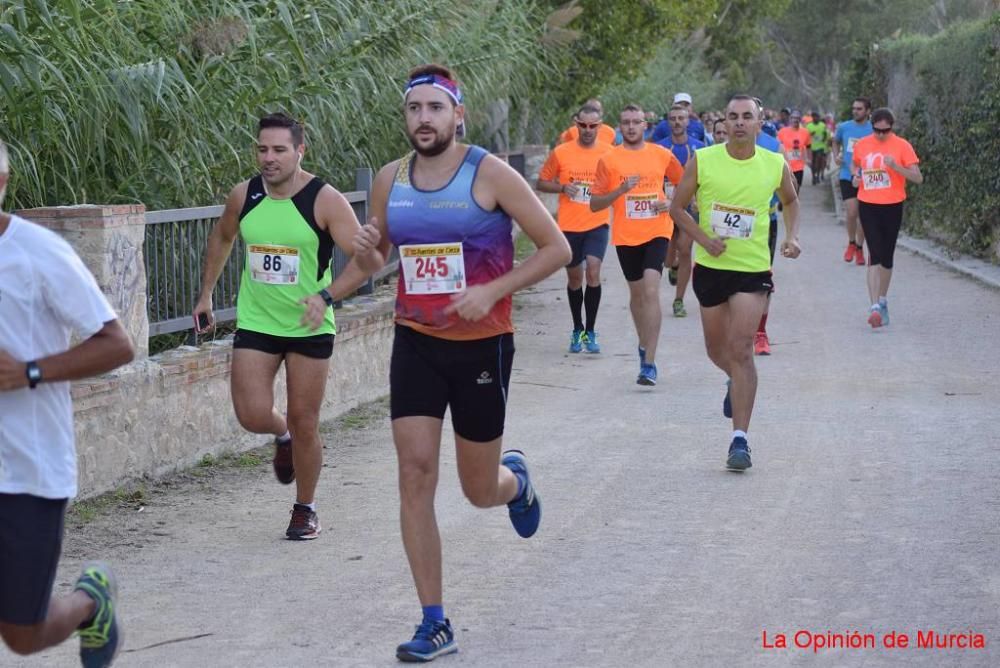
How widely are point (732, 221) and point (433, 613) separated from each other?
4.13 meters

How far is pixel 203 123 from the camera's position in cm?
983

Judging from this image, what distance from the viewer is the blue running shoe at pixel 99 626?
4.70m

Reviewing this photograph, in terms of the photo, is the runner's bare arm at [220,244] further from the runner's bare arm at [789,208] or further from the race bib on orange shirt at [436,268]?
the runner's bare arm at [789,208]

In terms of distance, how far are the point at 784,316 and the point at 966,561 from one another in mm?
9422

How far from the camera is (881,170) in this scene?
50.4ft

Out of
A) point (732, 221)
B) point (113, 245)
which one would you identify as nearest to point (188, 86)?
point (113, 245)

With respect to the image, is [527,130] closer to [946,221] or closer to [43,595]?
[946,221]

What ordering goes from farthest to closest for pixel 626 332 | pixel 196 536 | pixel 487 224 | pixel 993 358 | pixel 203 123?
pixel 626 332 < pixel 993 358 < pixel 203 123 < pixel 196 536 < pixel 487 224

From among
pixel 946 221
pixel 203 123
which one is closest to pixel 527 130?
pixel 946 221

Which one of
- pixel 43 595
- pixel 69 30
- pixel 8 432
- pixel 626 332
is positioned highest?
pixel 69 30

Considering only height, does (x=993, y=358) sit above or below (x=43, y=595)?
below

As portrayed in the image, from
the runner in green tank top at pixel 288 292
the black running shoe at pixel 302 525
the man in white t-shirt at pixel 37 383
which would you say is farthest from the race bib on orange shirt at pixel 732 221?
the man in white t-shirt at pixel 37 383

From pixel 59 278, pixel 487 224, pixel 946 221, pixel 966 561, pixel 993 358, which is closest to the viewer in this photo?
pixel 59 278

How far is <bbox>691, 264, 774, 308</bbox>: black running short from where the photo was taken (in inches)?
352
